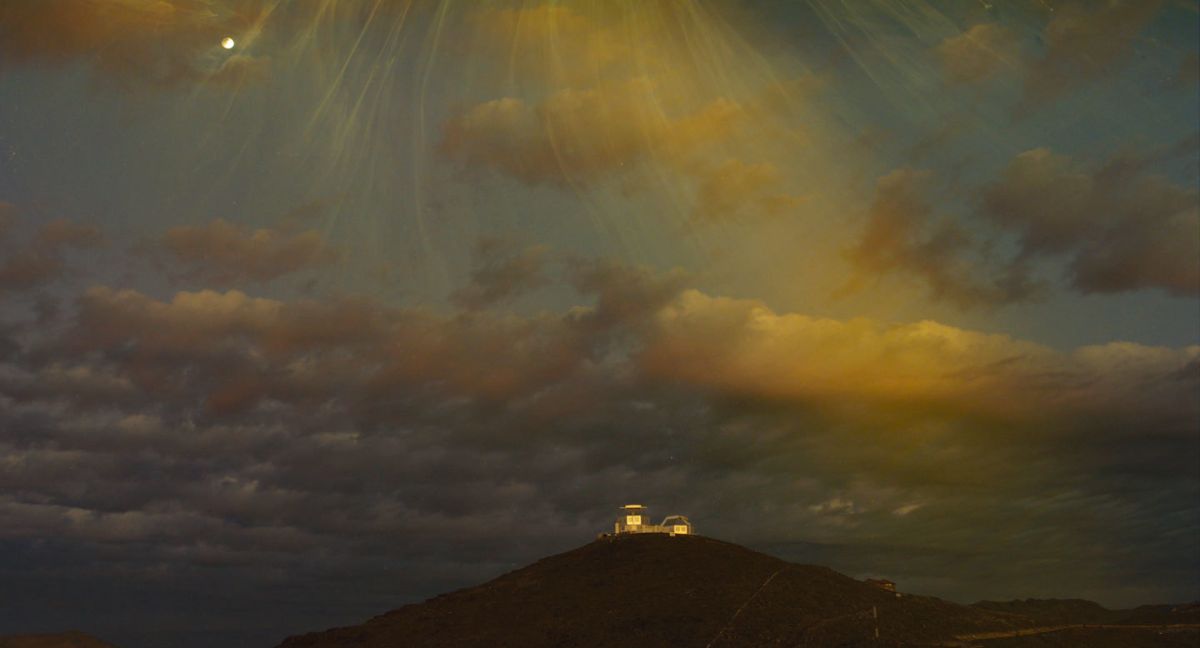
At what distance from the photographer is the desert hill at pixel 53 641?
624 ft

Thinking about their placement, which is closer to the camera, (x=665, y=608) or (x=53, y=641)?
(x=665, y=608)

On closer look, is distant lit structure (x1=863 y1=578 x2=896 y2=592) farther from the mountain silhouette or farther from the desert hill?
the desert hill

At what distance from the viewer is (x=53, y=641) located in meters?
193

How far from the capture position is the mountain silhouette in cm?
11462

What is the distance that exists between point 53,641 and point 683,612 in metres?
127

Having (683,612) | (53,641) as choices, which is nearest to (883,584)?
(683,612)

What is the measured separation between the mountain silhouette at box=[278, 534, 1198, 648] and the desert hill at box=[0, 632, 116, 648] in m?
71.4

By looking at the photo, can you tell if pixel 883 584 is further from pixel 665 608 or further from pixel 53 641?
pixel 53 641

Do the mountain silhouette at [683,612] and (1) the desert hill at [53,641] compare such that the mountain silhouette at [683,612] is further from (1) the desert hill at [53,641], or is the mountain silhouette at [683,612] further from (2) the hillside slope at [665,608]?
(1) the desert hill at [53,641]

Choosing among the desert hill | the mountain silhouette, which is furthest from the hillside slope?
the desert hill

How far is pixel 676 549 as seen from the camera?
14575cm

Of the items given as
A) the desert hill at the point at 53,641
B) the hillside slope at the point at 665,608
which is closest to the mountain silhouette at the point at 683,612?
the hillside slope at the point at 665,608

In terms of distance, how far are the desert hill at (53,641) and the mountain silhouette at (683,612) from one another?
71.4 m

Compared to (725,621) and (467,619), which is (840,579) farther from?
(467,619)
